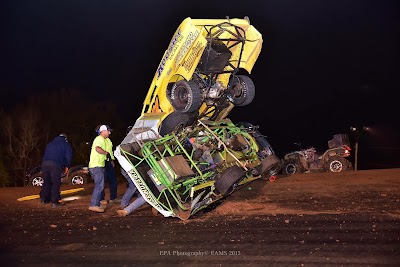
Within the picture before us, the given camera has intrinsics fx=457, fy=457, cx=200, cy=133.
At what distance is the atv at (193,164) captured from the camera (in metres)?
7.34

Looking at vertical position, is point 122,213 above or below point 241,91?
below

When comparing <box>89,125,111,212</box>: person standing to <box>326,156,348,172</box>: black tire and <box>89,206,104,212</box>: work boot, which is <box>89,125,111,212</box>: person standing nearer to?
<box>89,206,104,212</box>: work boot

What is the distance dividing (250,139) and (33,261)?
4651 millimetres

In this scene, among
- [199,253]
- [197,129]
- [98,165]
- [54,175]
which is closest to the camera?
[199,253]

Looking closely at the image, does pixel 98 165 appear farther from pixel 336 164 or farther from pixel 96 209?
pixel 336 164

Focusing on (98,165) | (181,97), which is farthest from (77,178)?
(181,97)

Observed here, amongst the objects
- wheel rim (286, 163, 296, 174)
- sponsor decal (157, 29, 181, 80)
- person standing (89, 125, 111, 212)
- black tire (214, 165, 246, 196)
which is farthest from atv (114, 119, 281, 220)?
wheel rim (286, 163, 296, 174)

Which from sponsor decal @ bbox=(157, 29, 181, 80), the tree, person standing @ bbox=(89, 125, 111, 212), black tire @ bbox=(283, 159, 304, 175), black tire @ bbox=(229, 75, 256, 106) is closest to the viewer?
sponsor decal @ bbox=(157, 29, 181, 80)

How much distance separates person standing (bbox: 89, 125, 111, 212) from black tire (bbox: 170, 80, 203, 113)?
160 cm

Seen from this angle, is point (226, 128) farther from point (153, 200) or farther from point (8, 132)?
point (8, 132)

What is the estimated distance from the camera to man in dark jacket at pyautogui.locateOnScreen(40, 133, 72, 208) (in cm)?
945

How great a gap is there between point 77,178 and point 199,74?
27.7 ft

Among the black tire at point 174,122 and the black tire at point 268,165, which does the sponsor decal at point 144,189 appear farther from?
the black tire at point 268,165

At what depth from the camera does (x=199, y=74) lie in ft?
28.7
